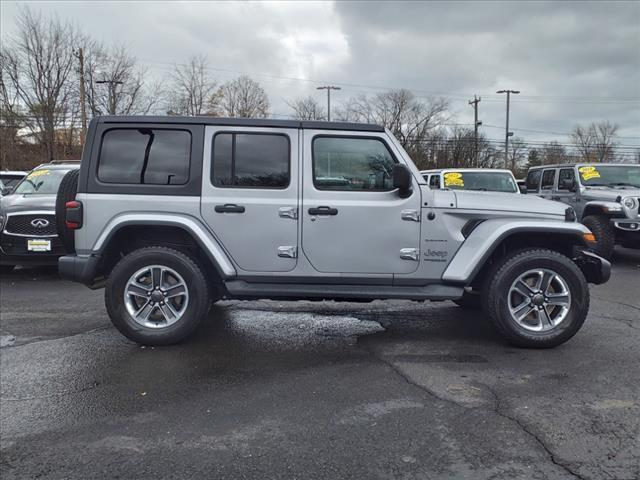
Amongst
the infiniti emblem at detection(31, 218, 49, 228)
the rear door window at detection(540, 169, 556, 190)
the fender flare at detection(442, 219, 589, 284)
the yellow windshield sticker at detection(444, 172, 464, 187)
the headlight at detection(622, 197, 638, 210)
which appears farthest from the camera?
the rear door window at detection(540, 169, 556, 190)

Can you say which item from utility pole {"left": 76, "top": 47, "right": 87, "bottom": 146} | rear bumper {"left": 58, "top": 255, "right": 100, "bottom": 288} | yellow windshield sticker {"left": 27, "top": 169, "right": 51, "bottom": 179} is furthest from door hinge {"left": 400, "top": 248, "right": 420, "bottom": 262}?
utility pole {"left": 76, "top": 47, "right": 87, "bottom": 146}

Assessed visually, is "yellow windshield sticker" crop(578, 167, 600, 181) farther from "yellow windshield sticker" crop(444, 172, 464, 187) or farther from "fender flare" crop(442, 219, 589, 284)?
"fender flare" crop(442, 219, 589, 284)

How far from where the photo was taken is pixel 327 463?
267cm

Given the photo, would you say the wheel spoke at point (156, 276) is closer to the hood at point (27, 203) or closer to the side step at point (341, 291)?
the side step at point (341, 291)

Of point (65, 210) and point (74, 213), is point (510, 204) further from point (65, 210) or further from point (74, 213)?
point (65, 210)

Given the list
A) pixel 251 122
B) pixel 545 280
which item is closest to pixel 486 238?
pixel 545 280

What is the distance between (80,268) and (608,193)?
941 cm

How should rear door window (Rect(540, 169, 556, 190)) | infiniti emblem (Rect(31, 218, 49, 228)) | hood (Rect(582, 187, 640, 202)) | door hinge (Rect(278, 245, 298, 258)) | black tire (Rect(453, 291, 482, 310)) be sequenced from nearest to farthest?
door hinge (Rect(278, 245, 298, 258)) < black tire (Rect(453, 291, 482, 310)) < infiniti emblem (Rect(31, 218, 49, 228)) < hood (Rect(582, 187, 640, 202)) < rear door window (Rect(540, 169, 556, 190))

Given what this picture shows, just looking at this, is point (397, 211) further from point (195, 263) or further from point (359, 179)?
point (195, 263)

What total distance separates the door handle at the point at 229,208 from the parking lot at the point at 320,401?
1.27 m

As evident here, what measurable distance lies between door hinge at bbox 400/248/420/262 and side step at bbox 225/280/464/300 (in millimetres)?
285

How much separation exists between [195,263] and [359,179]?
1.68m

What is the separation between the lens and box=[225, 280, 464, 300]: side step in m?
4.48

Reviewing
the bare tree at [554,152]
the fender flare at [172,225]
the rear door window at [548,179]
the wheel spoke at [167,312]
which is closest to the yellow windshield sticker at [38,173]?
the fender flare at [172,225]
